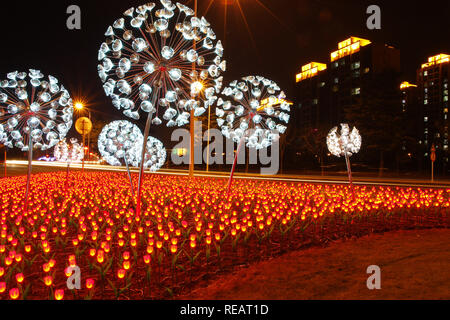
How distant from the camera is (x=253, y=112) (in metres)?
11.0

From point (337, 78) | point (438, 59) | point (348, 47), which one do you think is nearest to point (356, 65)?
point (348, 47)

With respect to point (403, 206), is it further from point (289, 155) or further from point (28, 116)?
point (289, 155)

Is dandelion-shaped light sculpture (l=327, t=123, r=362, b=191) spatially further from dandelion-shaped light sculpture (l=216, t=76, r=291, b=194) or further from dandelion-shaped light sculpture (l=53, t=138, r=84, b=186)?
dandelion-shaped light sculpture (l=53, t=138, r=84, b=186)

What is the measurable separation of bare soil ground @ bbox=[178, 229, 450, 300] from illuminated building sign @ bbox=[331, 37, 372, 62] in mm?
88489

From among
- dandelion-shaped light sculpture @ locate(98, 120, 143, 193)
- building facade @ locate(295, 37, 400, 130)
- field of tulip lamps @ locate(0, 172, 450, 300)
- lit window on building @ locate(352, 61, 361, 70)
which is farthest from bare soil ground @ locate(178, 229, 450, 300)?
lit window on building @ locate(352, 61, 361, 70)

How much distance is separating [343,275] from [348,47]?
94.8m

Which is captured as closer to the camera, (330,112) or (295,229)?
(295,229)

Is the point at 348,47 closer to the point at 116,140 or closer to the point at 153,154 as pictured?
the point at 153,154

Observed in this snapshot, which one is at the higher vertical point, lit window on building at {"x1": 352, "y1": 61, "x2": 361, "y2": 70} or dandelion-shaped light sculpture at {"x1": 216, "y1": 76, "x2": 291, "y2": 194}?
lit window on building at {"x1": 352, "y1": 61, "x2": 361, "y2": 70}

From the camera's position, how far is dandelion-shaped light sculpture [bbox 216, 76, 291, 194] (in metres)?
10.8
